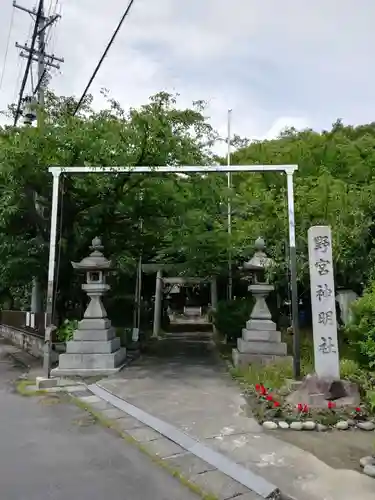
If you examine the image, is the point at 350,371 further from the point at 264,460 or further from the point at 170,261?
the point at 170,261

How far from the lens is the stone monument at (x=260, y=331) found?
10.7m

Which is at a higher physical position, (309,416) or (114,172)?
(114,172)

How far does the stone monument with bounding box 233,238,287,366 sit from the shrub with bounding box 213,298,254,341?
7.59ft

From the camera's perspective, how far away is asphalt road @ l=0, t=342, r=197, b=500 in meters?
3.98

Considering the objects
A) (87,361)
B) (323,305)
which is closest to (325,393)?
(323,305)

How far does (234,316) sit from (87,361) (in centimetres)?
556

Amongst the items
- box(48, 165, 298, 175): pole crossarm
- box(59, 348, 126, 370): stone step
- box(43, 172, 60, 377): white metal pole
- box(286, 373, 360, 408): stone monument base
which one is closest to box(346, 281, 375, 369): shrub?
box(286, 373, 360, 408): stone monument base

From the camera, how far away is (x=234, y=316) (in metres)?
14.2

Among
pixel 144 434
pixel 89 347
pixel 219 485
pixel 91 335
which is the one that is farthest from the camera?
pixel 91 335

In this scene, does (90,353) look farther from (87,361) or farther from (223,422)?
(223,422)

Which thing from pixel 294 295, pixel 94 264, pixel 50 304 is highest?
pixel 94 264

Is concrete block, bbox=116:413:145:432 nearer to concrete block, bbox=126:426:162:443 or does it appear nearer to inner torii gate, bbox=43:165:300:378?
concrete block, bbox=126:426:162:443

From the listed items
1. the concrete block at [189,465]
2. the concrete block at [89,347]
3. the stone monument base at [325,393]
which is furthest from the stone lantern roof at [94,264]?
the concrete block at [189,465]

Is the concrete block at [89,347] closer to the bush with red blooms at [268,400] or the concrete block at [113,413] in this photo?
the concrete block at [113,413]
